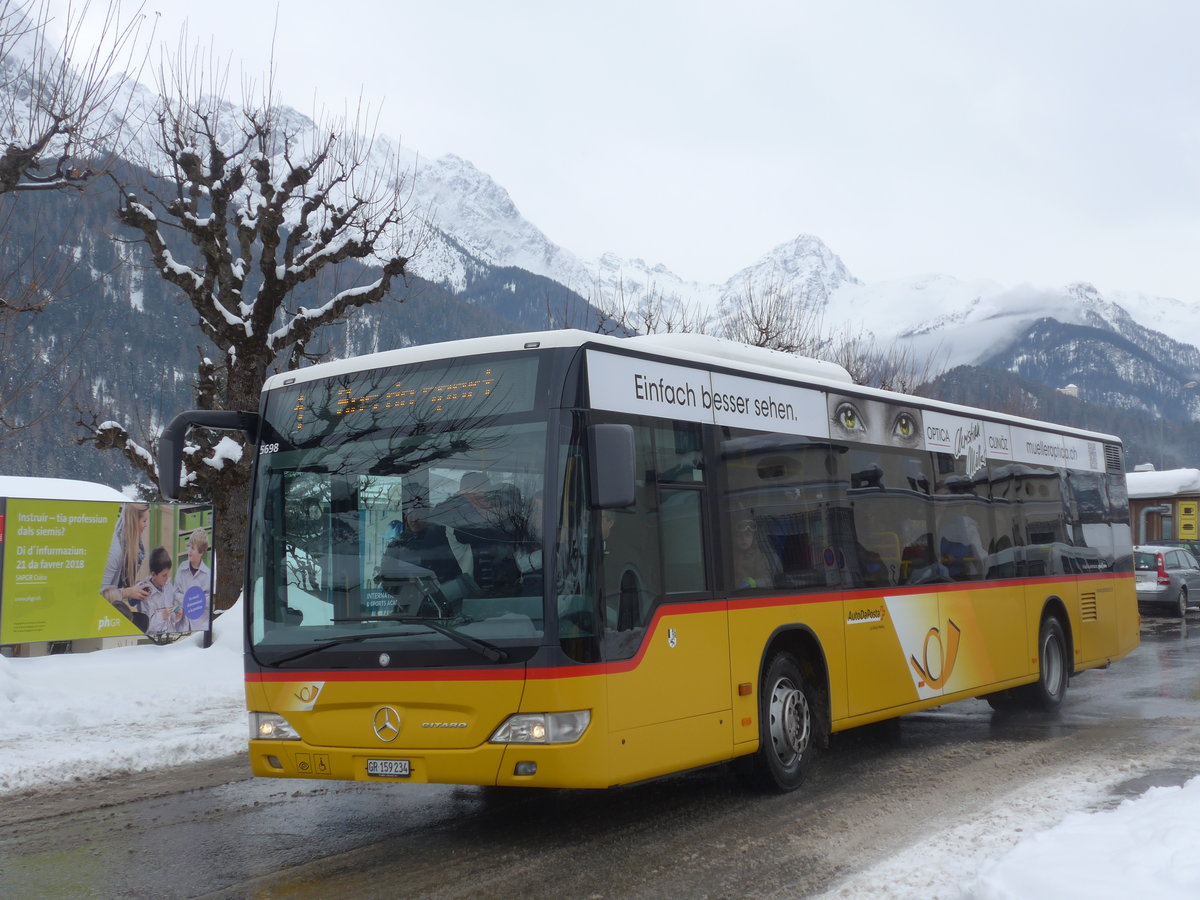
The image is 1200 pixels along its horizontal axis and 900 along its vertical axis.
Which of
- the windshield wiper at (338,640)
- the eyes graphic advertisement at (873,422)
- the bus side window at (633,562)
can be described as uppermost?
the eyes graphic advertisement at (873,422)

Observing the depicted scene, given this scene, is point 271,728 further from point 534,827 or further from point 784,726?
point 784,726

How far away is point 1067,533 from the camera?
12672mm

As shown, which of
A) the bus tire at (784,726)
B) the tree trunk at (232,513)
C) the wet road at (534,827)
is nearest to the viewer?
the wet road at (534,827)

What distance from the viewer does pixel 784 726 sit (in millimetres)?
7945

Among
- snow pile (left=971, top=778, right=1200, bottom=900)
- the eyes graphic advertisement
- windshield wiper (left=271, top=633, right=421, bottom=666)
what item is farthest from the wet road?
the eyes graphic advertisement

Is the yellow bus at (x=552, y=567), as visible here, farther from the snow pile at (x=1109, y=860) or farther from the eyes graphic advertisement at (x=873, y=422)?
the snow pile at (x=1109, y=860)

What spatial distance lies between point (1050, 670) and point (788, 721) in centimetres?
528

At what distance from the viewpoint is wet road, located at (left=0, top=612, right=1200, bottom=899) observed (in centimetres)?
589

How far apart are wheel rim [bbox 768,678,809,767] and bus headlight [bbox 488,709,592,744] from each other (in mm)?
1952

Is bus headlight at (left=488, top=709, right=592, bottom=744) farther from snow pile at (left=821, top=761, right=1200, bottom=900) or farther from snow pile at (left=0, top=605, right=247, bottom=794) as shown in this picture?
snow pile at (left=0, top=605, right=247, bottom=794)

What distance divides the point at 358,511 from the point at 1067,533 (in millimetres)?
8541

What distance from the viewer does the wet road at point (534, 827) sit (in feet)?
19.3

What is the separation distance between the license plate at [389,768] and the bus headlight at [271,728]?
1.79ft

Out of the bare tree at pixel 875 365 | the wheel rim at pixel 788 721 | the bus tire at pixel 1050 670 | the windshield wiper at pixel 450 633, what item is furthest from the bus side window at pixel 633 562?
the bare tree at pixel 875 365
